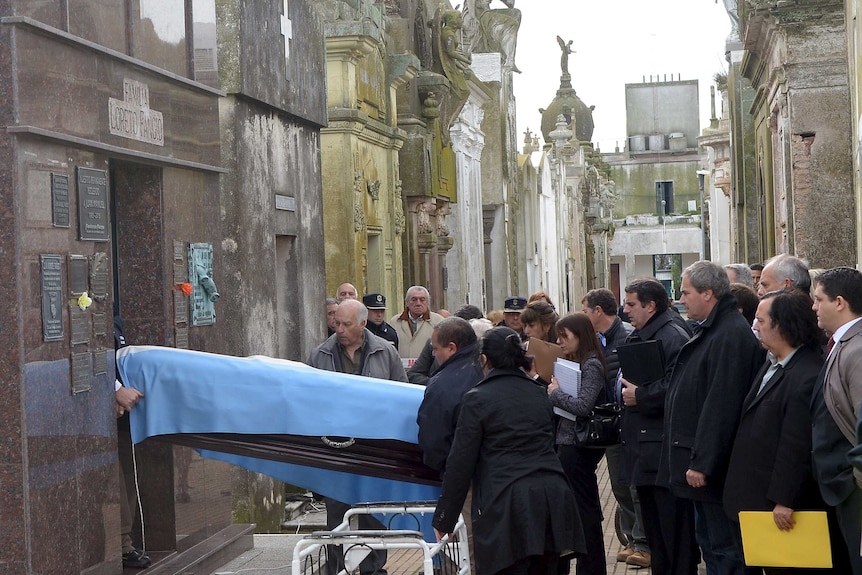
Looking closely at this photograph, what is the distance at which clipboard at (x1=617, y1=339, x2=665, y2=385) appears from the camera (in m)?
7.90

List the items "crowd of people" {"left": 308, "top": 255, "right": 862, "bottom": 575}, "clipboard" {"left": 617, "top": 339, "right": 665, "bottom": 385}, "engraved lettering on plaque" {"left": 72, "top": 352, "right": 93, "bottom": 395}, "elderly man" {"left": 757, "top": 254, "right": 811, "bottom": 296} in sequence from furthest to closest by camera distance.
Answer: "elderly man" {"left": 757, "top": 254, "right": 811, "bottom": 296} < "clipboard" {"left": 617, "top": 339, "right": 665, "bottom": 385} < "engraved lettering on plaque" {"left": 72, "top": 352, "right": 93, "bottom": 395} < "crowd of people" {"left": 308, "top": 255, "right": 862, "bottom": 575}

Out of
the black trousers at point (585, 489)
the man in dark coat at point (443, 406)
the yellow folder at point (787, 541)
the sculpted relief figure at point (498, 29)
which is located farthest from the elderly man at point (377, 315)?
the sculpted relief figure at point (498, 29)

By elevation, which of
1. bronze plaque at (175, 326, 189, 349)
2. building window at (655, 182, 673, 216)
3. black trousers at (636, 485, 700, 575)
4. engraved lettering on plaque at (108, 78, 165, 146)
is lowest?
black trousers at (636, 485, 700, 575)

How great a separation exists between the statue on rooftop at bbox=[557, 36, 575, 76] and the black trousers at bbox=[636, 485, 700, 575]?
6268cm

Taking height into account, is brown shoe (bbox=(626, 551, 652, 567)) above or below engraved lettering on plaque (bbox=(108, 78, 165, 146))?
below

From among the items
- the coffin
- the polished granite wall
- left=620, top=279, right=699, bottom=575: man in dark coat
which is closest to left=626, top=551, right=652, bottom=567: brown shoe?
left=620, top=279, right=699, bottom=575: man in dark coat

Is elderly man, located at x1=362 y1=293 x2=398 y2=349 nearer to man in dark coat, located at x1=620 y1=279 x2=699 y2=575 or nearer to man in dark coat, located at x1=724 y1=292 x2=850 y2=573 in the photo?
man in dark coat, located at x1=620 y1=279 x2=699 y2=575

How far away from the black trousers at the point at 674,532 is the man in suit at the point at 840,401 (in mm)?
1826

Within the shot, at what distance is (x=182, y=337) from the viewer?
8906 millimetres

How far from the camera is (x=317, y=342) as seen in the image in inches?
520

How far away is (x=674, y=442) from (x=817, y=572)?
1099 mm

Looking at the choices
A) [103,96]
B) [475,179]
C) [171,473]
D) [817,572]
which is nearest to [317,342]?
[171,473]

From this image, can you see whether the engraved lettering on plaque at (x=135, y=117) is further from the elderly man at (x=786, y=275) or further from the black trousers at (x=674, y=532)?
the elderly man at (x=786, y=275)

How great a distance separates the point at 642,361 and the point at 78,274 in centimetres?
334
